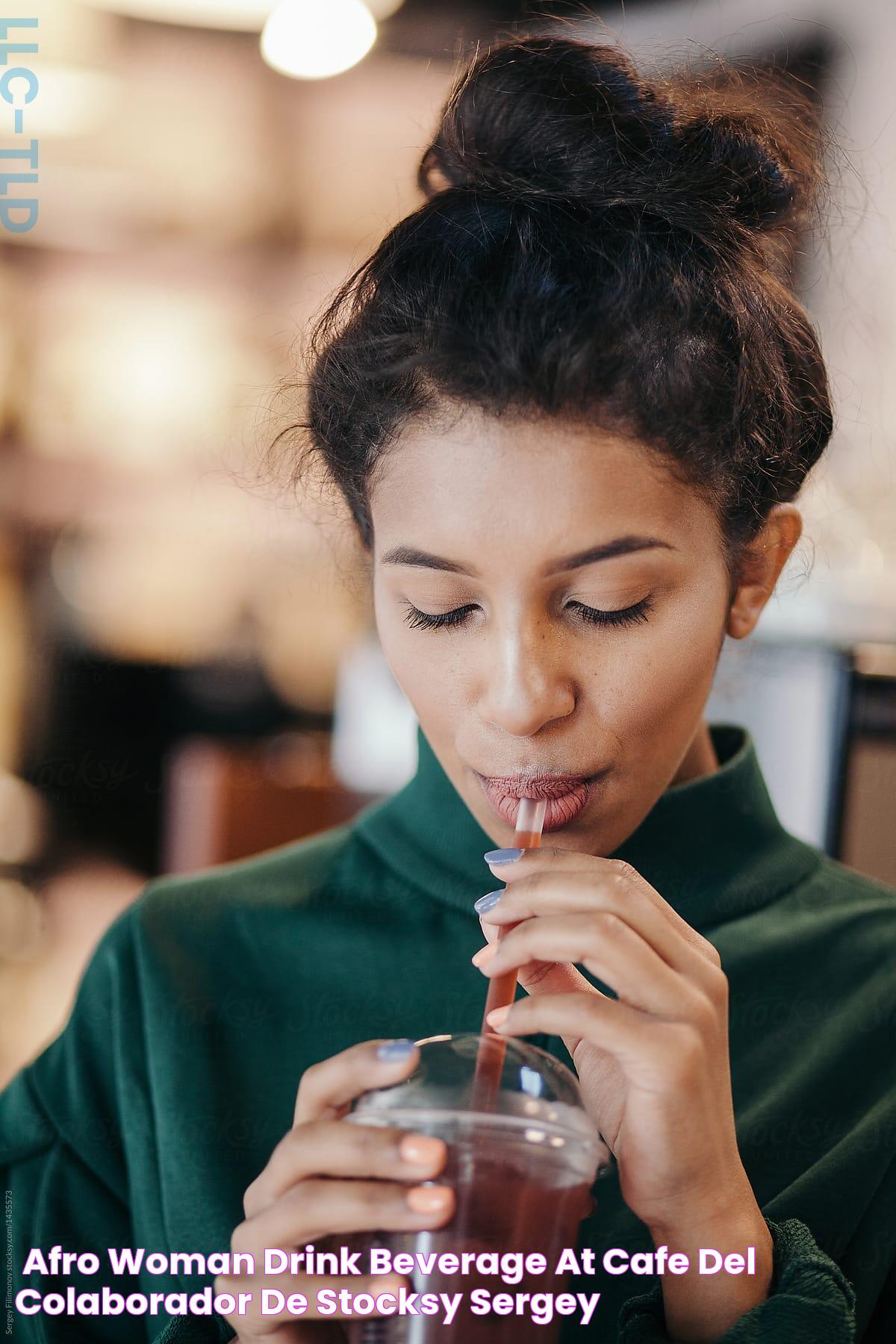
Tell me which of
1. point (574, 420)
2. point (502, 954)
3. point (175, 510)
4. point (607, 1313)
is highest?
point (175, 510)

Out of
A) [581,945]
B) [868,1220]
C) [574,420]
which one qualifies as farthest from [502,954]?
[868,1220]

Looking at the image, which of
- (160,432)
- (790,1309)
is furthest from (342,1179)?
(160,432)

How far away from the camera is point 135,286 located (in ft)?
7.66

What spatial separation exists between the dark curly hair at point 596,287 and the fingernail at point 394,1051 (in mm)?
308

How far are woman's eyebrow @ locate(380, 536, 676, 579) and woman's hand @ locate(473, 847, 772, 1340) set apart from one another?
0.14 meters

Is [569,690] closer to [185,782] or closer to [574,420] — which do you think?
[574,420]

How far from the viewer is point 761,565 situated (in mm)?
755

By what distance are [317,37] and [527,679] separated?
1.83 metres

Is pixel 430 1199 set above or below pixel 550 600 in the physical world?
below

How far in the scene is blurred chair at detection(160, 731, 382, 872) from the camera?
1.70m

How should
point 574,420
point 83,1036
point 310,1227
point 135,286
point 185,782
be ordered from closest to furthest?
point 310,1227
point 574,420
point 83,1036
point 185,782
point 135,286

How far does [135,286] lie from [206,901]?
1.71 metres

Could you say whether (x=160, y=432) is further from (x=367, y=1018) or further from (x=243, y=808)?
(x=367, y=1018)

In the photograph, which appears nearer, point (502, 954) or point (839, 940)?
point (502, 954)
